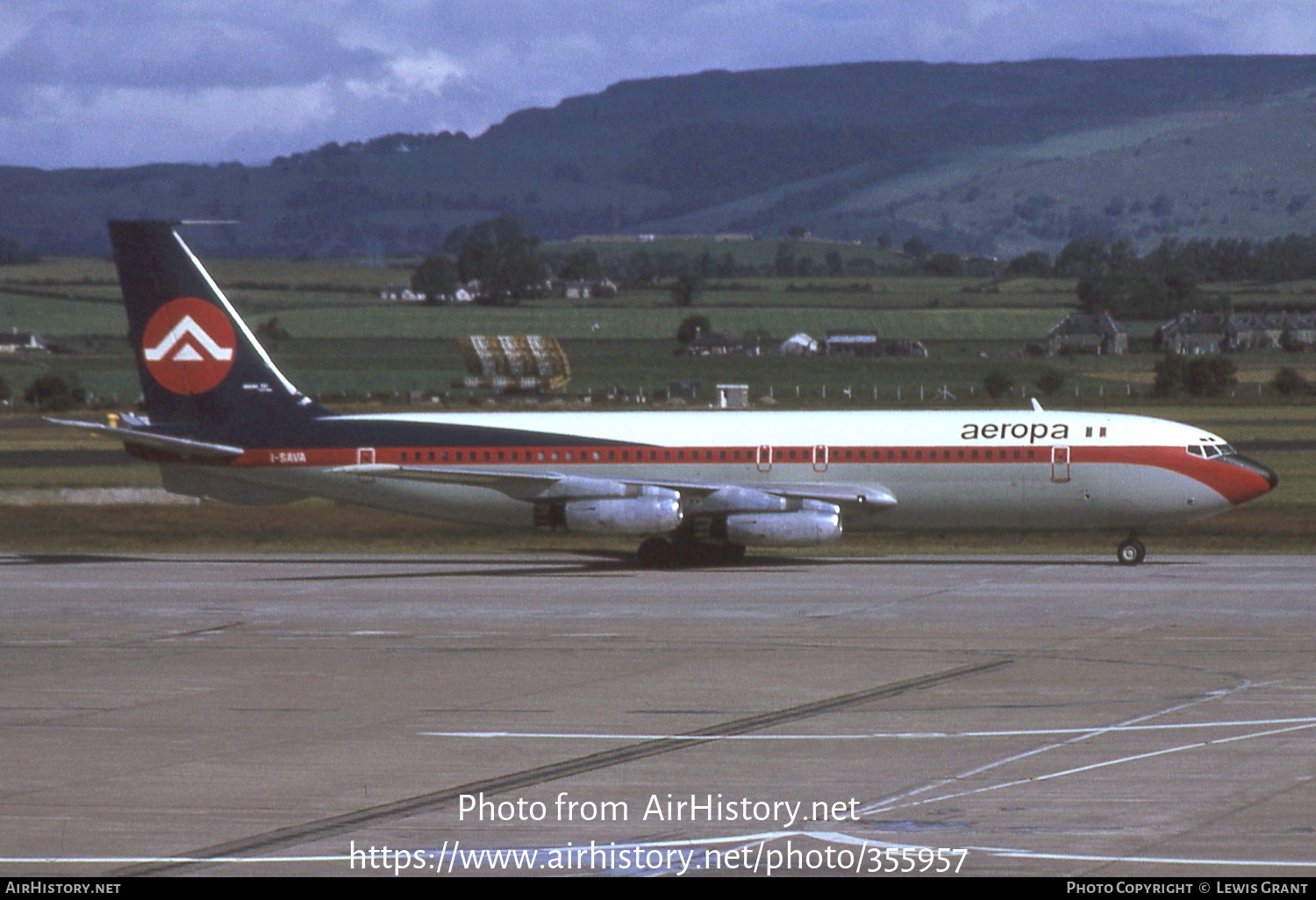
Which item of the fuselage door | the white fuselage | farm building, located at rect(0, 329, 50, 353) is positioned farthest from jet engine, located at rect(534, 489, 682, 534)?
farm building, located at rect(0, 329, 50, 353)

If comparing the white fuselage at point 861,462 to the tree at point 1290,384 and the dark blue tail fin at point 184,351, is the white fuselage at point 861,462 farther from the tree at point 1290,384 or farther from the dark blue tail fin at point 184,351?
the tree at point 1290,384

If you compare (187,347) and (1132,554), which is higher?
(187,347)

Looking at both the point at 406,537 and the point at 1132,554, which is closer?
the point at 1132,554

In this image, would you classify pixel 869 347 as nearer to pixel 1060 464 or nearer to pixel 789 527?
pixel 1060 464

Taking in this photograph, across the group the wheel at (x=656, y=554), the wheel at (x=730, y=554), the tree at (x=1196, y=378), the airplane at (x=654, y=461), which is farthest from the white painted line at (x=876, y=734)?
the tree at (x=1196, y=378)

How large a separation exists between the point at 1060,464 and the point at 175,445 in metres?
24.4

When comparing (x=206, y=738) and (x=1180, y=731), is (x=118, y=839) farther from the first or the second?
(x=1180, y=731)

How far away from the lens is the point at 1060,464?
157 feet

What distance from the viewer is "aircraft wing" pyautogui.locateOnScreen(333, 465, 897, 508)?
158ft

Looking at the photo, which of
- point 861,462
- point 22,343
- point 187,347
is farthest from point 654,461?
point 22,343

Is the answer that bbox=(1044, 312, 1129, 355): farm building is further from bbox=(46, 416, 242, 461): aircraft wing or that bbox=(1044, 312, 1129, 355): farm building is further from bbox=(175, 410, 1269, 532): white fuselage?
bbox=(46, 416, 242, 461): aircraft wing

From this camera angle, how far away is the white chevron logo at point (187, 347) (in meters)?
51.3
